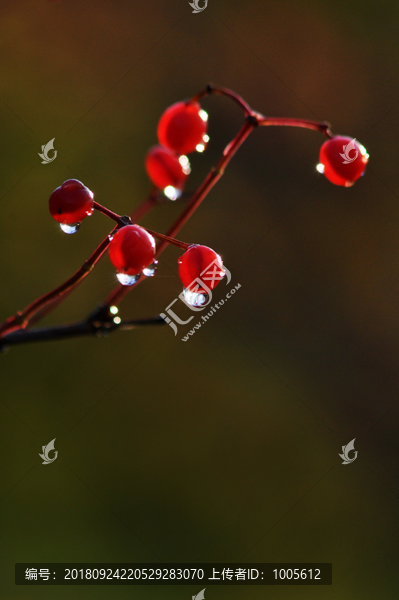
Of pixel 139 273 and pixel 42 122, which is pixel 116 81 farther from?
pixel 139 273
